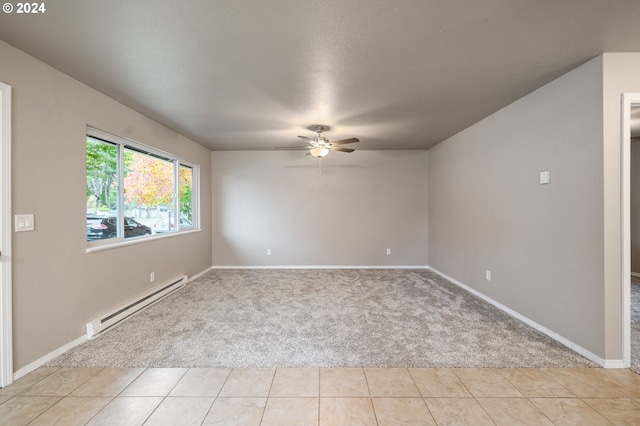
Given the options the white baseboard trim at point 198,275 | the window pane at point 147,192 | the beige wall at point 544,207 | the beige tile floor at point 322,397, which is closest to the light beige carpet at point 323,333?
the beige tile floor at point 322,397

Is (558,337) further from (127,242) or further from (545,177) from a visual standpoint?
(127,242)

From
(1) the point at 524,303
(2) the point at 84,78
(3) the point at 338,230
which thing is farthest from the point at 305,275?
(2) the point at 84,78

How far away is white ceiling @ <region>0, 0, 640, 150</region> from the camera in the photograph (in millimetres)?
1592

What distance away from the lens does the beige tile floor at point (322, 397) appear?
1.59 m

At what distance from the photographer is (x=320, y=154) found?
3.85 m

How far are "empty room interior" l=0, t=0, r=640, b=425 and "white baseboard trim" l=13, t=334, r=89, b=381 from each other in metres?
0.01

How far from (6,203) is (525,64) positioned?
4158mm

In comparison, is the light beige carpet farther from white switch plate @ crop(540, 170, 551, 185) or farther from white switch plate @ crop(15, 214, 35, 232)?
white switch plate @ crop(540, 170, 551, 185)

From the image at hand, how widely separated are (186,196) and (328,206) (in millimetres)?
2694

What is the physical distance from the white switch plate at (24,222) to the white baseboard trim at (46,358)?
105cm

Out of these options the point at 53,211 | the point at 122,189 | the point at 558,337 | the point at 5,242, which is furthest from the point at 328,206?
the point at 5,242

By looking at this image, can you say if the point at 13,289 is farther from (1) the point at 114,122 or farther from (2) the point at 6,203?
(1) the point at 114,122

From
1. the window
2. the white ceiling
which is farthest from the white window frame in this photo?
the white ceiling

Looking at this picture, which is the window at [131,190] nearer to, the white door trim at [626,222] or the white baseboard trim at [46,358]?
the white baseboard trim at [46,358]
